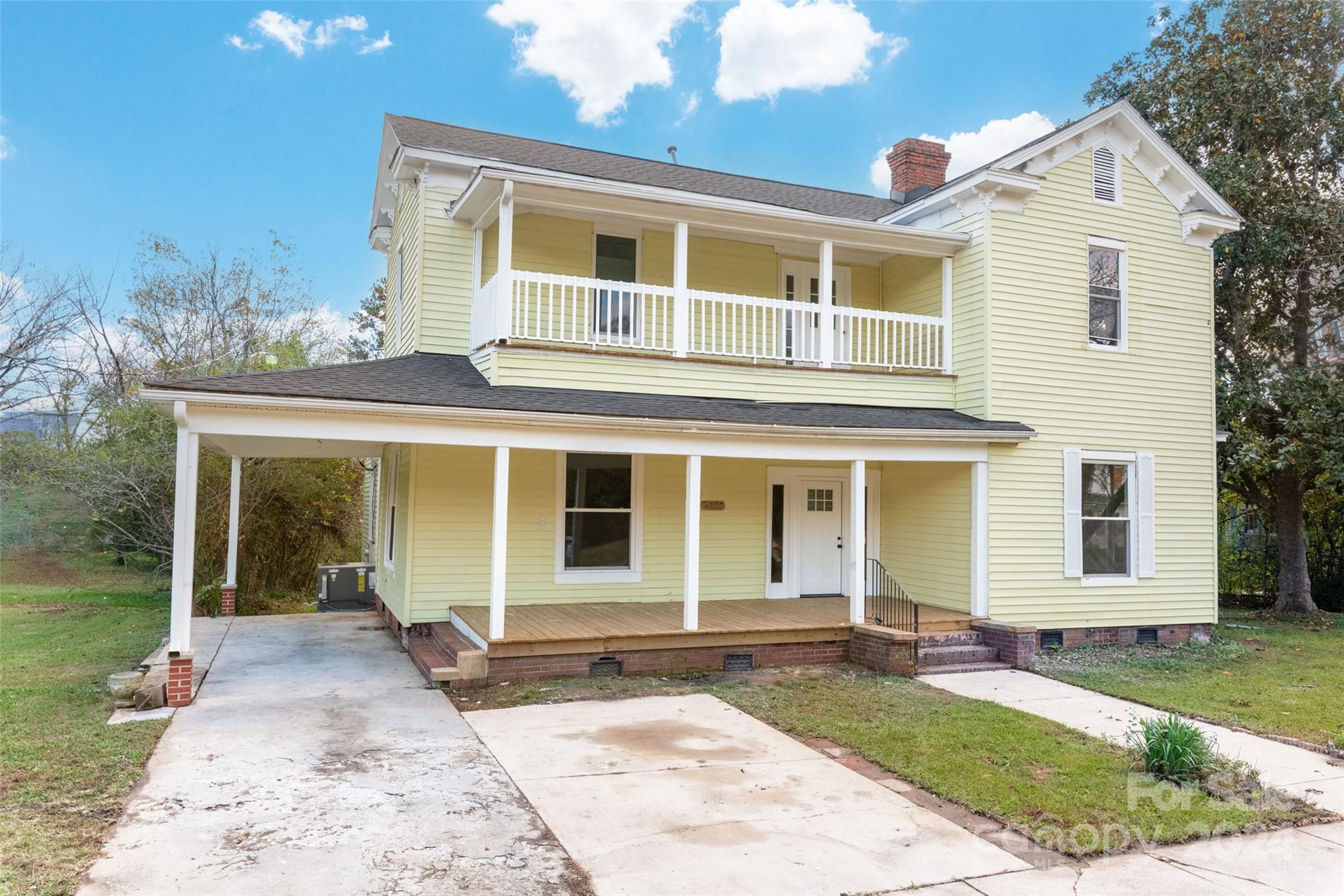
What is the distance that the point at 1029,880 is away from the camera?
441 cm

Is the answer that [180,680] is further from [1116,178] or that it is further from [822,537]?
[1116,178]

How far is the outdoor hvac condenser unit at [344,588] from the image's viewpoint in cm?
1466

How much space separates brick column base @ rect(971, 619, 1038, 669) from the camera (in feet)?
33.4

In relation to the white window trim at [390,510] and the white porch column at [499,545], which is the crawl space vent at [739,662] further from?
the white window trim at [390,510]

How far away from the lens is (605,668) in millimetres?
9047

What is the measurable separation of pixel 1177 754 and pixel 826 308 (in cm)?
666

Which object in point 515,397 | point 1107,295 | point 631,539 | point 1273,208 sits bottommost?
point 631,539

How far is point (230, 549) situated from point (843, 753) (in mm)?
10801

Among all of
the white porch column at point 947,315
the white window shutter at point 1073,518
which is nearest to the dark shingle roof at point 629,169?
the white porch column at point 947,315

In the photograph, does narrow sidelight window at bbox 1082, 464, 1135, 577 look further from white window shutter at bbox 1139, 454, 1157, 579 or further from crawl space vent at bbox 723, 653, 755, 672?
crawl space vent at bbox 723, 653, 755, 672

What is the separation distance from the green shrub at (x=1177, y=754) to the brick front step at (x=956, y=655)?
3831mm

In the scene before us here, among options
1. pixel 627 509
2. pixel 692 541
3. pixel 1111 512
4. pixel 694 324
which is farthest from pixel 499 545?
pixel 1111 512

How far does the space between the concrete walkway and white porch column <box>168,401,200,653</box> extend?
748cm

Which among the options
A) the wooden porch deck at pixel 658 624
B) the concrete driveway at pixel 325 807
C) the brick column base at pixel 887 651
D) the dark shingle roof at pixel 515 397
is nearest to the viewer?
the concrete driveway at pixel 325 807
